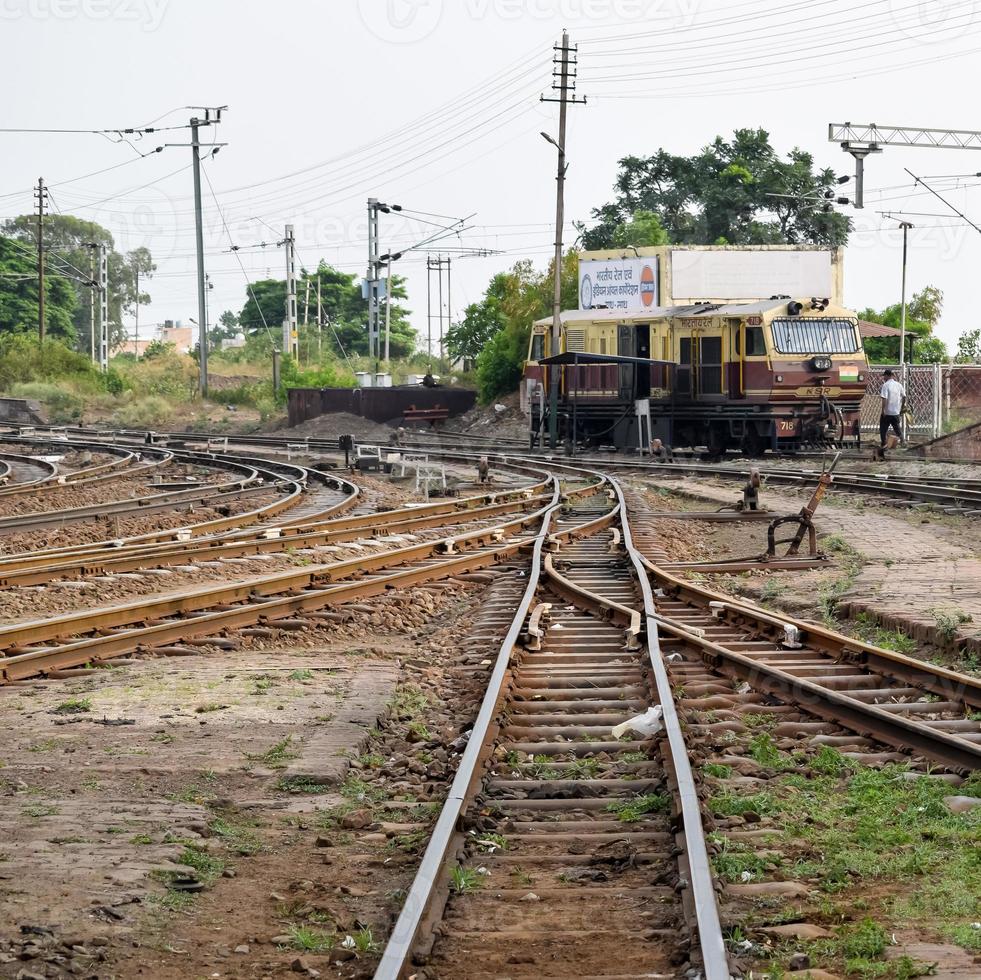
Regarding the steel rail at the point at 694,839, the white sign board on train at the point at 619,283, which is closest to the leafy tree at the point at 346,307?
the white sign board on train at the point at 619,283

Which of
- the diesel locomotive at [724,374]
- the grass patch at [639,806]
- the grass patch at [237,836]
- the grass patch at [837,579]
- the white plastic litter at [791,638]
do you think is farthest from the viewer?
the diesel locomotive at [724,374]

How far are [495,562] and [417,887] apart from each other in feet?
33.2

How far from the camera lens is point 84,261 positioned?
5103 inches

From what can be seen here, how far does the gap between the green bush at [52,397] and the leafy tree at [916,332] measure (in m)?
33.5

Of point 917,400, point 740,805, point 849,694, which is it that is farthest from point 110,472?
point 740,805

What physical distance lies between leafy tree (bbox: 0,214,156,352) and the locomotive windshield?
3674 inches

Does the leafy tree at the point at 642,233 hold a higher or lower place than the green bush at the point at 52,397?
higher

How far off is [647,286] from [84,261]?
88.7 meters

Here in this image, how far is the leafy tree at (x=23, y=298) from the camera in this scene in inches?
3938

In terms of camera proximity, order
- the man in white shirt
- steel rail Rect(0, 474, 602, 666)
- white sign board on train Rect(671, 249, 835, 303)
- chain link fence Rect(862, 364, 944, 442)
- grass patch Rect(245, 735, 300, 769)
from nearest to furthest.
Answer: grass patch Rect(245, 735, 300, 769) < steel rail Rect(0, 474, 602, 666) < the man in white shirt < chain link fence Rect(862, 364, 944, 442) < white sign board on train Rect(671, 249, 835, 303)

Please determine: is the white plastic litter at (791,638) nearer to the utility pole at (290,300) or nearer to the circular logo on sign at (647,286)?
the circular logo on sign at (647,286)

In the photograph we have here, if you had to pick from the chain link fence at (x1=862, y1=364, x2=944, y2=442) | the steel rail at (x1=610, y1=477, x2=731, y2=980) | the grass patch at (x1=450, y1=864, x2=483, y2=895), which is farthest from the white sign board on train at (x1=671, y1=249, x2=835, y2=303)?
the grass patch at (x1=450, y1=864, x2=483, y2=895)

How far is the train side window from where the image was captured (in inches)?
1268

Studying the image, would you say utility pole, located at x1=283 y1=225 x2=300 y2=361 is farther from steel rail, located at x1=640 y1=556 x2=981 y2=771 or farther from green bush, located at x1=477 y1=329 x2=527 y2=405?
steel rail, located at x1=640 y1=556 x2=981 y2=771
